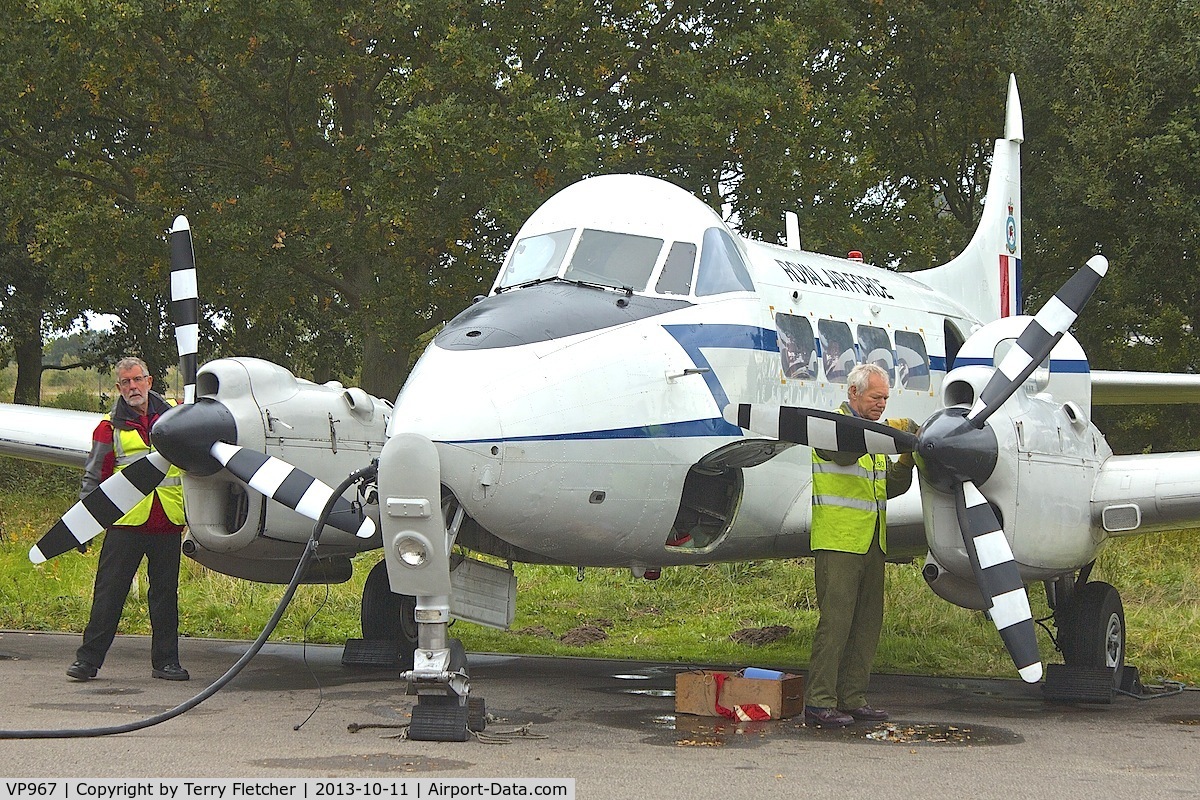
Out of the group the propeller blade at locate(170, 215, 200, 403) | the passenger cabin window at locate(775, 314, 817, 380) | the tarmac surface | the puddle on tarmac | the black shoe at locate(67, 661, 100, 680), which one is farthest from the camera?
the propeller blade at locate(170, 215, 200, 403)

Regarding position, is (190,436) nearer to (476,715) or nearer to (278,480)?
(278,480)

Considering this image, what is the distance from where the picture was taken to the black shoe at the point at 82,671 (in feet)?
31.6

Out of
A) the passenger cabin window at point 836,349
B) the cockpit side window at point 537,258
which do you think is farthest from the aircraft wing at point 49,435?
the passenger cabin window at point 836,349

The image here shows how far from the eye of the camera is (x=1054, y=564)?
340 inches

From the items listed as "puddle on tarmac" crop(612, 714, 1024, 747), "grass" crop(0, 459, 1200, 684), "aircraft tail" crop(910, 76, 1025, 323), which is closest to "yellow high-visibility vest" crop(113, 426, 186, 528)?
"grass" crop(0, 459, 1200, 684)

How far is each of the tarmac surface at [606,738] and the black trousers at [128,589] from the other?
0.85 feet

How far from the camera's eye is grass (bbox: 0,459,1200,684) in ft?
41.3

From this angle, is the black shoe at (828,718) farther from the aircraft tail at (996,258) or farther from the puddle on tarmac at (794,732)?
the aircraft tail at (996,258)

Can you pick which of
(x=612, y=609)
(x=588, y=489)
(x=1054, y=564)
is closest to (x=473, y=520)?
(x=588, y=489)

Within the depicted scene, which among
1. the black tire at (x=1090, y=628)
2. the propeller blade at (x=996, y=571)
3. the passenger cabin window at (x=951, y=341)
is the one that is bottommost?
the black tire at (x=1090, y=628)

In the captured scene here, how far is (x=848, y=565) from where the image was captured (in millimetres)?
8328

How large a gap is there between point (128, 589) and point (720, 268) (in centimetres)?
475

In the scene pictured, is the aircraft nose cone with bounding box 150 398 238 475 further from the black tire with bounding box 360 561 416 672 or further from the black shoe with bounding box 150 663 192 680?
the black tire with bounding box 360 561 416 672

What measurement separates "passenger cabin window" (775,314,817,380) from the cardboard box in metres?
2.20
